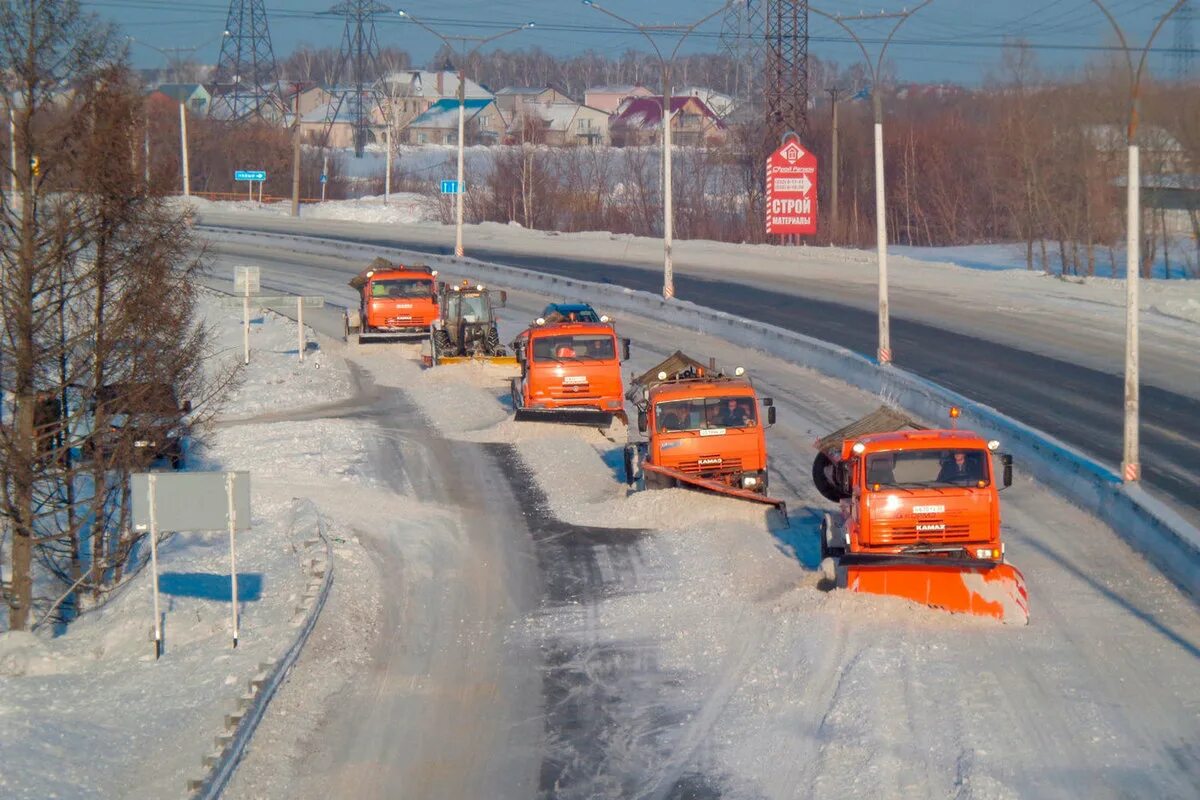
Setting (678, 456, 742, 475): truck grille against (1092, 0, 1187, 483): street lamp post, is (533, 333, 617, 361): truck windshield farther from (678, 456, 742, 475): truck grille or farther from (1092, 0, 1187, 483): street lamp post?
(1092, 0, 1187, 483): street lamp post

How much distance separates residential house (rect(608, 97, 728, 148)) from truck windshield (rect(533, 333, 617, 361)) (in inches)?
4444

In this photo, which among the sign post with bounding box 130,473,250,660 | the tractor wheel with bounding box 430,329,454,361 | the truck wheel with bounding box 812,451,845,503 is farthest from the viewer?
the tractor wheel with bounding box 430,329,454,361

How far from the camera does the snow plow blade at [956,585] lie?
14500 mm

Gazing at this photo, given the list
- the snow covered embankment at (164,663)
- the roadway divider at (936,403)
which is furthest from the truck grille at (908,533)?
the snow covered embankment at (164,663)

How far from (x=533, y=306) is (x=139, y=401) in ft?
87.6

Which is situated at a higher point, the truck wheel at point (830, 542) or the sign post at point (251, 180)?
the sign post at point (251, 180)

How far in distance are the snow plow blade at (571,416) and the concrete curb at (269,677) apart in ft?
22.1

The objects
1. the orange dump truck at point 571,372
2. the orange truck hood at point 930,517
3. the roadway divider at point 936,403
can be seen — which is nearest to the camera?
the orange truck hood at point 930,517

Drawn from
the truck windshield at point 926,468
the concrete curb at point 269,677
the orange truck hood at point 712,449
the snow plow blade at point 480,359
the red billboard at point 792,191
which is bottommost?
the concrete curb at point 269,677

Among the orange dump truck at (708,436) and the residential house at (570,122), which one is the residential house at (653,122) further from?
the orange dump truck at (708,436)

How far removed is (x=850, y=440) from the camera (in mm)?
16781

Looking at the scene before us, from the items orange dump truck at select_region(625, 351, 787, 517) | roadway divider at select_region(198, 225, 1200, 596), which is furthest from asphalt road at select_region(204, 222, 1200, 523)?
orange dump truck at select_region(625, 351, 787, 517)

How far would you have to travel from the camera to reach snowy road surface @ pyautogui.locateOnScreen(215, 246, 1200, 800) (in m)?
10.9

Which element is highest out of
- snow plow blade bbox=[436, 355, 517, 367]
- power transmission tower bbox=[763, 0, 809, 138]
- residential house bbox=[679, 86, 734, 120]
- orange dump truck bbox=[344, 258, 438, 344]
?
residential house bbox=[679, 86, 734, 120]
